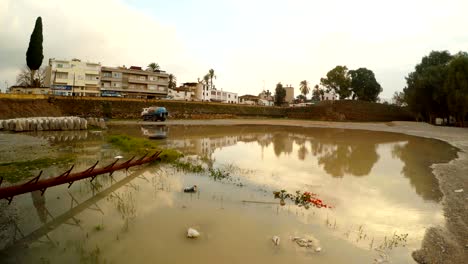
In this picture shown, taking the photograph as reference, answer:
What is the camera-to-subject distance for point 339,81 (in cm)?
8969

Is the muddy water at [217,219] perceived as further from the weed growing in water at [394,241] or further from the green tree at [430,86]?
the green tree at [430,86]

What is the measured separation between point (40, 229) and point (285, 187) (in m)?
10.6

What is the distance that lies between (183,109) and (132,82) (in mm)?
21404

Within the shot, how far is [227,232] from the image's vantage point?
8.82m

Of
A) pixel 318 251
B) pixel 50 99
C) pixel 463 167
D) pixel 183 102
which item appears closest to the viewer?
pixel 318 251

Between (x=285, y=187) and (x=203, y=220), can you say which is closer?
(x=203, y=220)

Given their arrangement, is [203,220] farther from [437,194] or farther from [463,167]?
[463,167]

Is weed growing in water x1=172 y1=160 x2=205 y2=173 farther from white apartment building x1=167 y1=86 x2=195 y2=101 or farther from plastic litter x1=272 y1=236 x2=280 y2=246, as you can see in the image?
white apartment building x1=167 y1=86 x2=195 y2=101

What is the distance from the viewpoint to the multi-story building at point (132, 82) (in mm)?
78938

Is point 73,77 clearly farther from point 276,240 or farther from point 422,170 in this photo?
point 276,240

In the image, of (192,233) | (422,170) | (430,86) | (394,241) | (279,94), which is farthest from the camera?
(279,94)

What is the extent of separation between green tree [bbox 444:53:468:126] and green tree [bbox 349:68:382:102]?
38310 mm

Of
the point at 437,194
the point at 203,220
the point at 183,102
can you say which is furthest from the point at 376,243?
the point at 183,102

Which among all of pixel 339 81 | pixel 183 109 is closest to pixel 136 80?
pixel 183 109
